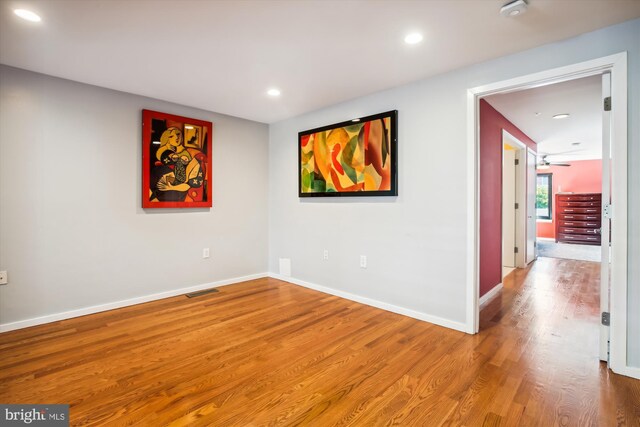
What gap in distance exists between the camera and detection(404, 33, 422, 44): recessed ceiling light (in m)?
2.17

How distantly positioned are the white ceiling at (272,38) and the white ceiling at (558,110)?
1.12 meters

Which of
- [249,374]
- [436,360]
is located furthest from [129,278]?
[436,360]

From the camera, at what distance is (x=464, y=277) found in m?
2.71

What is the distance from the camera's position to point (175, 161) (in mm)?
3604

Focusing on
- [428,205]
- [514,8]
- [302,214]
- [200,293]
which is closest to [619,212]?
[428,205]

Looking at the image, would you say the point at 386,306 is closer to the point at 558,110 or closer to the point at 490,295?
the point at 490,295

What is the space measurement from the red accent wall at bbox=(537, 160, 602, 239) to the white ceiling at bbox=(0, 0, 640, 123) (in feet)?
27.3

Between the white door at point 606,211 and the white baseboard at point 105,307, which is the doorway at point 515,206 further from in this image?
the white baseboard at point 105,307

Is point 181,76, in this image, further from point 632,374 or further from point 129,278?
point 632,374

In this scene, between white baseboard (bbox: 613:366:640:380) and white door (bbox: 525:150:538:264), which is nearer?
white baseboard (bbox: 613:366:640:380)

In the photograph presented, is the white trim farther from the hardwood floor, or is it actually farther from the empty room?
the hardwood floor

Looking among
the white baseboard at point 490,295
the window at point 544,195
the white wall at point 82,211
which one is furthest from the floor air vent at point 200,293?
the window at point 544,195

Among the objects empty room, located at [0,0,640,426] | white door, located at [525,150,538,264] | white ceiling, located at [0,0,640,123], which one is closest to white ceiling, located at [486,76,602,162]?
empty room, located at [0,0,640,426]

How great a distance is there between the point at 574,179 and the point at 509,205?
5.12 metres
